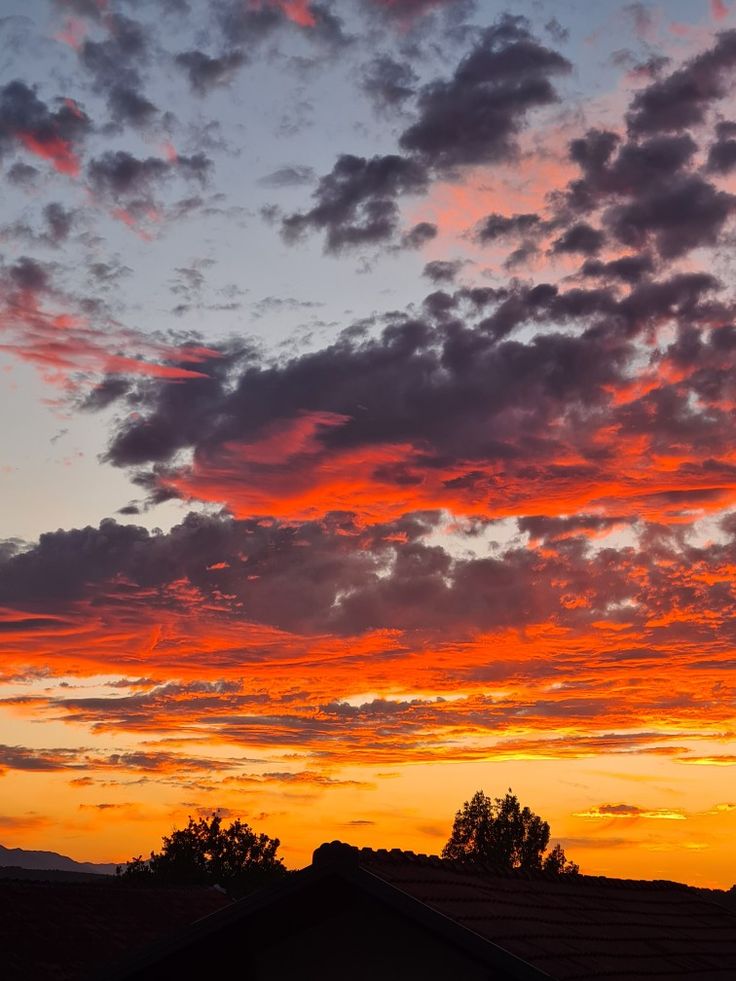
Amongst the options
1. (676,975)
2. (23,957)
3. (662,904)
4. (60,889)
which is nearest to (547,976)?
(676,975)

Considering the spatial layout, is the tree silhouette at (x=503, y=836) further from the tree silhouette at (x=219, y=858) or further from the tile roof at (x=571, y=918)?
the tile roof at (x=571, y=918)

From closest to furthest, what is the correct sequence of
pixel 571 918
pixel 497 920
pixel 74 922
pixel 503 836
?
1. pixel 497 920
2. pixel 571 918
3. pixel 74 922
4. pixel 503 836

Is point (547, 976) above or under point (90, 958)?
above

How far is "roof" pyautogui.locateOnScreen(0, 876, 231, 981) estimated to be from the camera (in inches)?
1235

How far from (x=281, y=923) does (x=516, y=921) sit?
3072mm

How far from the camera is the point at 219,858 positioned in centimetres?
9756

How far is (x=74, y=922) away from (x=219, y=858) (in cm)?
6547

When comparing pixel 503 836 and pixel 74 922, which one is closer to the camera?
pixel 74 922

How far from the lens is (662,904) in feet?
67.3

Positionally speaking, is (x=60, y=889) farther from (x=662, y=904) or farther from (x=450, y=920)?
(x=450, y=920)

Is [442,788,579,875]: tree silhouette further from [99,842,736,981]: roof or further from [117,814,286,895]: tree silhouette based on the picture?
[99,842,736,981]: roof

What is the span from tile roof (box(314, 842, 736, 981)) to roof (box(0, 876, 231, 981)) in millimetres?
17373

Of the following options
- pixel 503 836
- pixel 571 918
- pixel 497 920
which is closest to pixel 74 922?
pixel 571 918

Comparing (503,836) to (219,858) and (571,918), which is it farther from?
(571,918)
